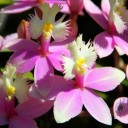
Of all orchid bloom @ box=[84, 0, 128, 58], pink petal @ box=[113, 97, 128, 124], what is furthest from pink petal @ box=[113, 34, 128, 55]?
pink petal @ box=[113, 97, 128, 124]

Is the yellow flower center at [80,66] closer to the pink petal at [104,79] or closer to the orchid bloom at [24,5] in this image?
the pink petal at [104,79]

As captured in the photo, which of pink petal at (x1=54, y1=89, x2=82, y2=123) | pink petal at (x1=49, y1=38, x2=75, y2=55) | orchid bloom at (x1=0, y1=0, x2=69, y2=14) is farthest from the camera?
orchid bloom at (x1=0, y1=0, x2=69, y2=14)

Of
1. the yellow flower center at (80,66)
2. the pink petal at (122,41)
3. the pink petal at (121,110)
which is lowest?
the pink petal at (121,110)

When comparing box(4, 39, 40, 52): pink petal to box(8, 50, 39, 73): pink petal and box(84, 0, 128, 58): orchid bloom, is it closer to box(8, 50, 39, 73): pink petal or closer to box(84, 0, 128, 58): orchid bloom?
box(8, 50, 39, 73): pink petal

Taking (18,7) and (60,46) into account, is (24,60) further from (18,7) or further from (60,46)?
(18,7)

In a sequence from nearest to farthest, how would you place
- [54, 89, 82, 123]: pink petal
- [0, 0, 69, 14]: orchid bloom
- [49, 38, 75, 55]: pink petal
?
[54, 89, 82, 123]: pink petal, [49, 38, 75, 55]: pink petal, [0, 0, 69, 14]: orchid bloom

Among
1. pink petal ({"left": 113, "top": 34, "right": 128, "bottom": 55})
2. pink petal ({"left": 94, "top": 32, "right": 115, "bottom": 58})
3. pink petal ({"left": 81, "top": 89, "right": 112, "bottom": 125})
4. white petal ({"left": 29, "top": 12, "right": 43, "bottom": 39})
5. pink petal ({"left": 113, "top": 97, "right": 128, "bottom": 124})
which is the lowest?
pink petal ({"left": 113, "top": 97, "right": 128, "bottom": 124})

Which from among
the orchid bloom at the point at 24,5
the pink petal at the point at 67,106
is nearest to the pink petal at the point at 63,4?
the orchid bloom at the point at 24,5
